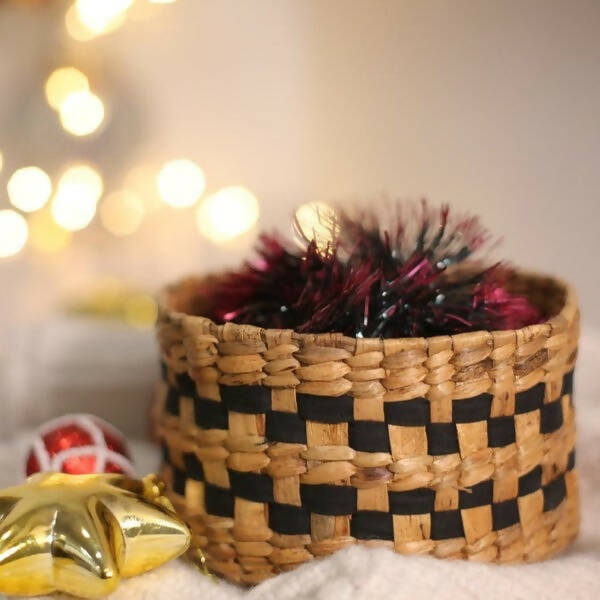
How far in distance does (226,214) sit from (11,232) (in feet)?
0.99

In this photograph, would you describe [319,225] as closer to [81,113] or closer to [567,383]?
[567,383]

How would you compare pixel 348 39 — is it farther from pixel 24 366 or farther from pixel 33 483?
pixel 33 483

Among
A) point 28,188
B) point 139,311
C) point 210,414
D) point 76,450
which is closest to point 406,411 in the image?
point 210,414

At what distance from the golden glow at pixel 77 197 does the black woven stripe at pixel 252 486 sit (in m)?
0.64

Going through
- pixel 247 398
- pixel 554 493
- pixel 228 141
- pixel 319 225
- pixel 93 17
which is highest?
pixel 93 17

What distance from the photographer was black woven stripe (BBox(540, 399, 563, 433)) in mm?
520

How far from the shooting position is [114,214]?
108cm

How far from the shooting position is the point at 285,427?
0.49 metres

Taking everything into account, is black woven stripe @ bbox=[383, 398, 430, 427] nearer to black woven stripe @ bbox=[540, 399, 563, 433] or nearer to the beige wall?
black woven stripe @ bbox=[540, 399, 563, 433]

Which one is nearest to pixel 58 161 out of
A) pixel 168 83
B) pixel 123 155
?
pixel 123 155

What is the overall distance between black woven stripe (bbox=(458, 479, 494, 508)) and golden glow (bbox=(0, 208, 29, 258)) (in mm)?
711

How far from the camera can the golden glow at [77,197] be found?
1.03 metres

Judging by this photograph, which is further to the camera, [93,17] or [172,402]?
[93,17]

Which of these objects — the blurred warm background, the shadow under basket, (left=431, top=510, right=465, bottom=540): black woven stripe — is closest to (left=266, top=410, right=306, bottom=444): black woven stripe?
the shadow under basket
